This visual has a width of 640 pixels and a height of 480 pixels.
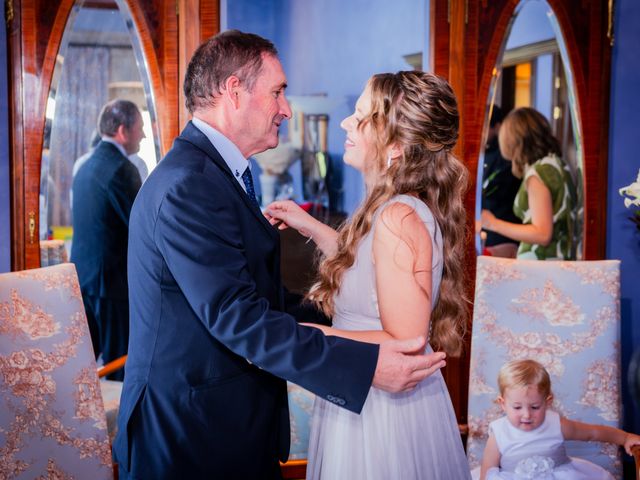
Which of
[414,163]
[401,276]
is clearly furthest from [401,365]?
[414,163]

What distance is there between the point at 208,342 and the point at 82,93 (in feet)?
5.24

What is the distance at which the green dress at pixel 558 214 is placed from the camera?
3.15m

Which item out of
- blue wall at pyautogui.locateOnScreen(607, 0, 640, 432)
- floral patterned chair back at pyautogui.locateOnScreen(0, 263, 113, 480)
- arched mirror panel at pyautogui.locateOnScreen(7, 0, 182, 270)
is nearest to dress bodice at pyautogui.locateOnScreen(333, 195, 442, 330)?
floral patterned chair back at pyautogui.locateOnScreen(0, 263, 113, 480)

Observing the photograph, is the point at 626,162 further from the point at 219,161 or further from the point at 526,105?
the point at 219,161

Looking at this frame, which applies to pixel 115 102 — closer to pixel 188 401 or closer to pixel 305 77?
pixel 305 77

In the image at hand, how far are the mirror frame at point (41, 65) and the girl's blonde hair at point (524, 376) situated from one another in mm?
1465

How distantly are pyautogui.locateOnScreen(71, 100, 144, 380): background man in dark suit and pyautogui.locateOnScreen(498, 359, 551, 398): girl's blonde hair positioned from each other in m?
1.46

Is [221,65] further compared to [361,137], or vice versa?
[361,137]

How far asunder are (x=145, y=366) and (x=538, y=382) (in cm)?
128

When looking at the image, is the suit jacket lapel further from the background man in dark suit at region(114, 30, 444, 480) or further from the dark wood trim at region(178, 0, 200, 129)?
the dark wood trim at region(178, 0, 200, 129)

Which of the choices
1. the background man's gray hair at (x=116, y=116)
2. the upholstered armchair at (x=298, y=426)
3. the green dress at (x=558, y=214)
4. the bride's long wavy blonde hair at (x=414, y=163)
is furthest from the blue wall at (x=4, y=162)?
the green dress at (x=558, y=214)

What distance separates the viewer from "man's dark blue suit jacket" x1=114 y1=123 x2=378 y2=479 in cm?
140

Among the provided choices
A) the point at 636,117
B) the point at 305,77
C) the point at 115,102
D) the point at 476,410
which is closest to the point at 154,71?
the point at 115,102

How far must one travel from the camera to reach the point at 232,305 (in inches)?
54.6
